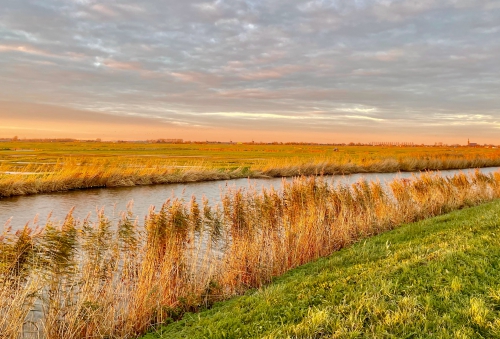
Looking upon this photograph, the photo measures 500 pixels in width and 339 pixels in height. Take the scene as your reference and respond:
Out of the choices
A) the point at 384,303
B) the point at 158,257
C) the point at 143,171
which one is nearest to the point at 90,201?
the point at 143,171

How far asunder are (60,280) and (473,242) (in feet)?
28.0

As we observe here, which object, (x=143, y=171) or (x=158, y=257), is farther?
(x=143, y=171)

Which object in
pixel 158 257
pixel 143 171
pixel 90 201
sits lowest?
pixel 90 201

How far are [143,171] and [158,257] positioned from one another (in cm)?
2682

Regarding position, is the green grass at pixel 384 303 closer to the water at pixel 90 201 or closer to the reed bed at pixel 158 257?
the reed bed at pixel 158 257

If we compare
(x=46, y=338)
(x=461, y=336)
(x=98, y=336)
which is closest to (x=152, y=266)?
(x=98, y=336)

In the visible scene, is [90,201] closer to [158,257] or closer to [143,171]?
[143,171]

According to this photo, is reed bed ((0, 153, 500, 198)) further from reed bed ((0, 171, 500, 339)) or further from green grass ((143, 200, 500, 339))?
green grass ((143, 200, 500, 339))

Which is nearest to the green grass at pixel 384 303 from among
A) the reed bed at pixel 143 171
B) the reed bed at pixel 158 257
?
the reed bed at pixel 158 257

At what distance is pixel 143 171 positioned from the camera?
3450 centimetres

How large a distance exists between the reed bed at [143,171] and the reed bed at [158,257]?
4.08 meters

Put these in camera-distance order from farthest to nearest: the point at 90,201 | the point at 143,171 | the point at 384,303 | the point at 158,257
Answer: the point at 143,171 → the point at 90,201 → the point at 158,257 → the point at 384,303

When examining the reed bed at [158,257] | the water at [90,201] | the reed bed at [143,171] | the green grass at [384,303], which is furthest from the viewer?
the reed bed at [143,171]

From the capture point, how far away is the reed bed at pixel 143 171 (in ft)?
90.6
